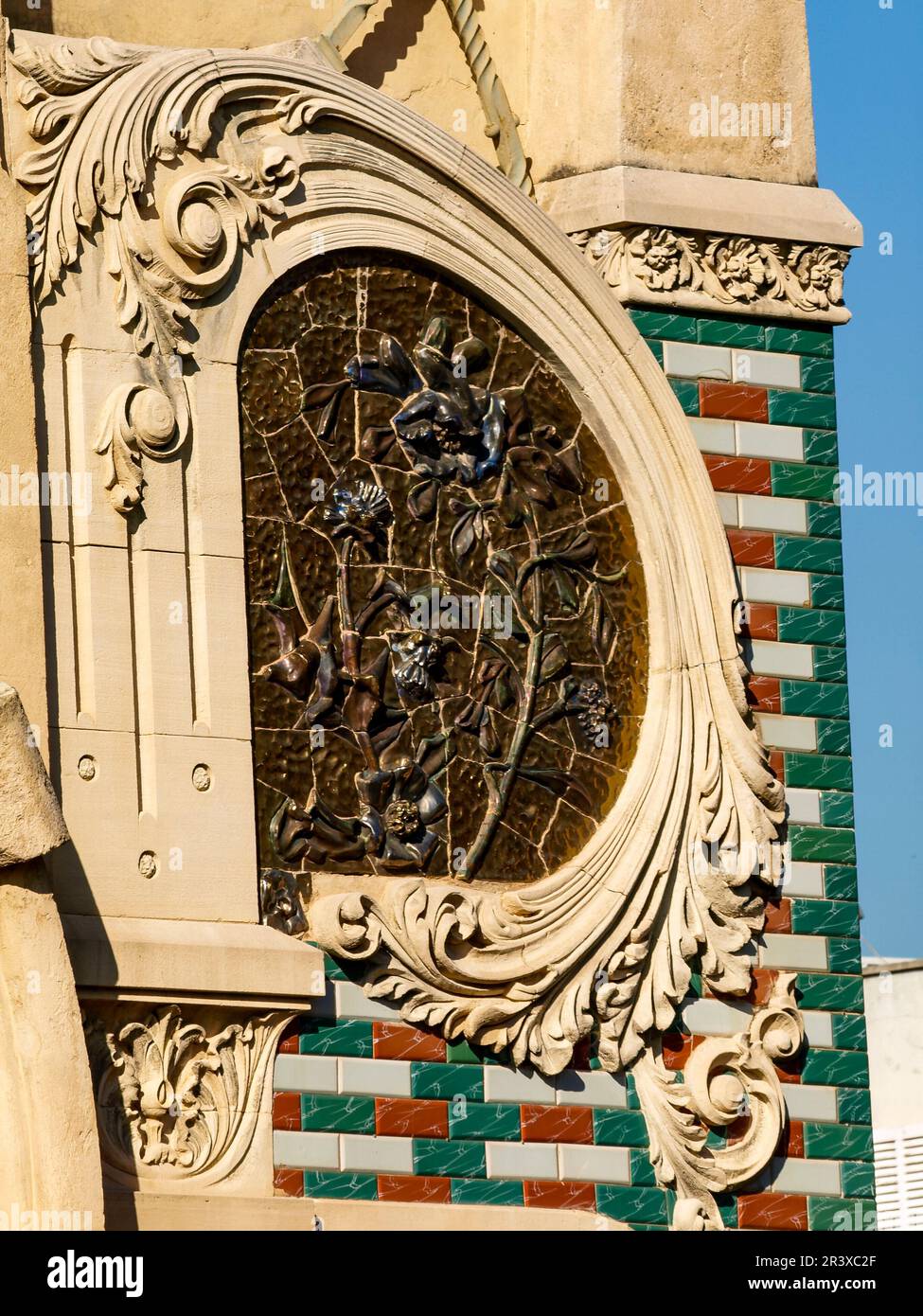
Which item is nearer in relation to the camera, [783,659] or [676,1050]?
[676,1050]

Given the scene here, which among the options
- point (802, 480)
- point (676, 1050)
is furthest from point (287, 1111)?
point (802, 480)

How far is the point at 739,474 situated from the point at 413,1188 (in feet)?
10.8

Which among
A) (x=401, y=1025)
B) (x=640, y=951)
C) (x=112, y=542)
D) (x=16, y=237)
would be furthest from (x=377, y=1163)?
(x=16, y=237)

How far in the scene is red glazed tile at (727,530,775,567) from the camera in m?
14.3

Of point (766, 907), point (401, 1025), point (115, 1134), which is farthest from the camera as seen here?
point (766, 907)

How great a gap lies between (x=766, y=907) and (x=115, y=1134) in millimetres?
3063

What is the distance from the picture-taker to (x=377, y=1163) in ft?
41.7

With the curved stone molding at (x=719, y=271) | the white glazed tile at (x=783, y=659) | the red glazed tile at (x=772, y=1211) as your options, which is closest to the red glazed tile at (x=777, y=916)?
the white glazed tile at (x=783, y=659)

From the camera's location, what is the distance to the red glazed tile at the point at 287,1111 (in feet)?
41.0

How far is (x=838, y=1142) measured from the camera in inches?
548

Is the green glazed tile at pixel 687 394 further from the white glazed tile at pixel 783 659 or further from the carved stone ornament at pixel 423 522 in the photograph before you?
the white glazed tile at pixel 783 659

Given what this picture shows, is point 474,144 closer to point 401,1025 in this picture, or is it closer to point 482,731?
point 482,731

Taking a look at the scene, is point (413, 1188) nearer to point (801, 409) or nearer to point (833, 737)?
point (833, 737)

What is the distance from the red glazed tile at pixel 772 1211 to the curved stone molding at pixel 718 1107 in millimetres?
99
